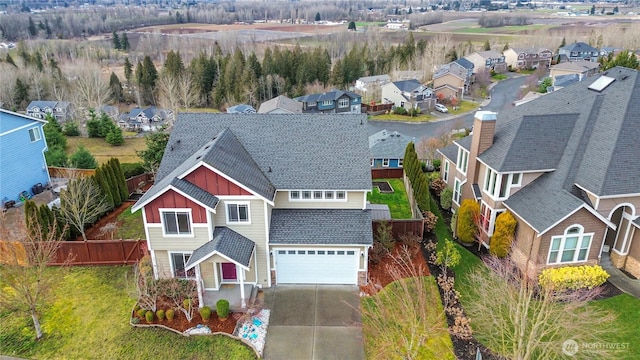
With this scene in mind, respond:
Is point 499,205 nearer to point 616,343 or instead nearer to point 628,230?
point 628,230

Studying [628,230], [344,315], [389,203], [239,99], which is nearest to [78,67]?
[239,99]

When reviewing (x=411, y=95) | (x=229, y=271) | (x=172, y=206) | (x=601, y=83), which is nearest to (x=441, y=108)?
(x=411, y=95)

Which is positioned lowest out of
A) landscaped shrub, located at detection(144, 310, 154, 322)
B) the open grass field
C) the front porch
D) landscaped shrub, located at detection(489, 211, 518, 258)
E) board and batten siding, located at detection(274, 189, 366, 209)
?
the open grass field

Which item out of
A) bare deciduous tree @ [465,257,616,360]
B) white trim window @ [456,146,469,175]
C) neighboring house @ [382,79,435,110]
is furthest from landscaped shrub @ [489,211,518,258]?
neighboring house @ [382,79,435,110]

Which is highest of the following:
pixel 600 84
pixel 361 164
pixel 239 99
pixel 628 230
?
pixel 600 84

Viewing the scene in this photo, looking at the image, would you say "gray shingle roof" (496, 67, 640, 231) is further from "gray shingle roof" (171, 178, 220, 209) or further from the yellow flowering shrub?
"gray shingle roof" (171, 178, 220, 209)

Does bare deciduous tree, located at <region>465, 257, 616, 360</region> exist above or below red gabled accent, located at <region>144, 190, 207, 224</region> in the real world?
below
